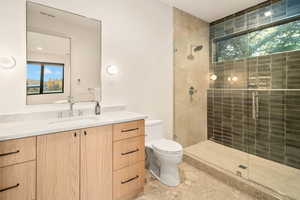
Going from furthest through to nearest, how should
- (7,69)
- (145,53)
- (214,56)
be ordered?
(214,56) → (145,53) → (7,69)

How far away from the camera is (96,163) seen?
4.74 ft

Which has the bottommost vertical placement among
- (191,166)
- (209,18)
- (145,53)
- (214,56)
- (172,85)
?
(191,166)

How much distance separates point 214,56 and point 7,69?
323cm

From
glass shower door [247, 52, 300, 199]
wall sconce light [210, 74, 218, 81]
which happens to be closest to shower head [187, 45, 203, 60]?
wall sconce light [210, 74, 218, 81]

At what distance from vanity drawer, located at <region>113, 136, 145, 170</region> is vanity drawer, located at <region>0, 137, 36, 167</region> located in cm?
66

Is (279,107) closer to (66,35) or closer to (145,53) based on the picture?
(145,53)

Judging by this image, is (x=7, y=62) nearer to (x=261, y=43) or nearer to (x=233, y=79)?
(x=233, y=79)

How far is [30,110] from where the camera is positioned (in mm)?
1613

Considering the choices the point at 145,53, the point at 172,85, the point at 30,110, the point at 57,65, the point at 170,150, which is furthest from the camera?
the point at 172,85

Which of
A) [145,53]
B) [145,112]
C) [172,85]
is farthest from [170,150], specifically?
[145,53]

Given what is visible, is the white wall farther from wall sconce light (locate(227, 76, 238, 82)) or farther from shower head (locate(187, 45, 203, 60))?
wall sconce light (locate(227, 76, 238, 82))

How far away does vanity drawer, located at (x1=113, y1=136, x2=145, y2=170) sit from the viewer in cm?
156

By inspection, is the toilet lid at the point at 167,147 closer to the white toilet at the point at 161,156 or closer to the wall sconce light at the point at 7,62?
the white toilet at the point at 161,156

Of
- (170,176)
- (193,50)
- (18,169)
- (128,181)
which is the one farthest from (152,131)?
(193,50)
